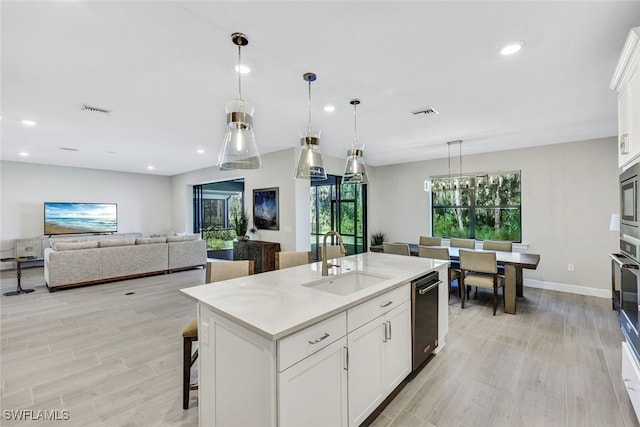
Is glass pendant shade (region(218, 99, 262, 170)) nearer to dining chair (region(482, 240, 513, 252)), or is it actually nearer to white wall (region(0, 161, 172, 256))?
dining chair (region(482, 240, 513, 252))

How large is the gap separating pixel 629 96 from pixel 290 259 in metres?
2.91

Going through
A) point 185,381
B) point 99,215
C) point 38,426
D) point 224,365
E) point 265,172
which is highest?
point 265,172

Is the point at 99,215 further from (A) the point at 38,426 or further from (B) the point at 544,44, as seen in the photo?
(B) the point at 544,44

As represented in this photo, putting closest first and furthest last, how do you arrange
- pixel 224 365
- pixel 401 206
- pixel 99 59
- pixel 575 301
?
pixel 224 365, pixel 99 59, pixel 575 301, pixel 401 206

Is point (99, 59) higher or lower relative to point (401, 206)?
higher

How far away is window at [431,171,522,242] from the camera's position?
212 inches

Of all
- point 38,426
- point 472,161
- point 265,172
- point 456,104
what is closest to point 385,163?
point 472,161

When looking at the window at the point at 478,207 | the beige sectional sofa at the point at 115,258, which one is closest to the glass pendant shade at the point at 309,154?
the window at the point at 478,207

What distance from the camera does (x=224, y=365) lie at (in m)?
1.54

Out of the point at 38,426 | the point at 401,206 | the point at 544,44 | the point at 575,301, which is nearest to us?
the point at 38,426

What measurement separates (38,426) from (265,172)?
15.1 ft

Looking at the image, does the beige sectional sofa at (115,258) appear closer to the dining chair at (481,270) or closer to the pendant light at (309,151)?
the pendant light at (309,151)

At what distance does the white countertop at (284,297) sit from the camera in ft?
4.50

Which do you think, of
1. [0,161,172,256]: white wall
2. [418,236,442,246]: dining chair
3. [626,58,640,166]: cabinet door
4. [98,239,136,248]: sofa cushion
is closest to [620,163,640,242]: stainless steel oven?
[626,58,640,166]: cabinet door
